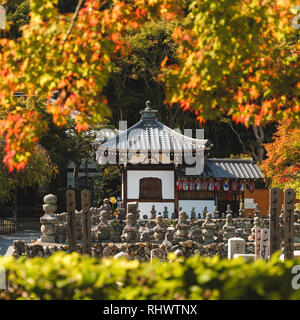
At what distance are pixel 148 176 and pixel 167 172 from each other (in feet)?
2.99

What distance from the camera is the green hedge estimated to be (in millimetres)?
4953

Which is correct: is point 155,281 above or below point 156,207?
above

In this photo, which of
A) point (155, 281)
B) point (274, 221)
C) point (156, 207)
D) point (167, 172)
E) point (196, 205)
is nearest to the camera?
point (155, 281)

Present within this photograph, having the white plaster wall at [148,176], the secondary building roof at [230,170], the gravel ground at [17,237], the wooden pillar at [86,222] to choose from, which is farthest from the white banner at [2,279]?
the secondary building roof at [230,170]

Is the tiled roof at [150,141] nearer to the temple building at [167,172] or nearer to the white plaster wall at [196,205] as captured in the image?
the temple building at [167,172]

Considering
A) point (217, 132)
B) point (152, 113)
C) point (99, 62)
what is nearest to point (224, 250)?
point (99, 62)

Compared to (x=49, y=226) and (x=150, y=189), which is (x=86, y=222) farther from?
(x=150, y=189)

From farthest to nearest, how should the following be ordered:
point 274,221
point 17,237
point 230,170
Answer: point 230,170, point 17,237, point 274,221

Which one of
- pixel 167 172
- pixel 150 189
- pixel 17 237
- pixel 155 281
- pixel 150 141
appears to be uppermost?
pixel 150 141

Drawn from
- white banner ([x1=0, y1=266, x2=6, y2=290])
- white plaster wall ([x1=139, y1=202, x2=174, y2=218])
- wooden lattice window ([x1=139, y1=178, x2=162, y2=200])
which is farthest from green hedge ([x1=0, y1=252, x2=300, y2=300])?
wooden lattice window ([x1=139, y1=178, x2=162, y2=200])

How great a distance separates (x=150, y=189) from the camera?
2330cm

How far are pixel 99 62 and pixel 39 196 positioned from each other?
83.4 feet

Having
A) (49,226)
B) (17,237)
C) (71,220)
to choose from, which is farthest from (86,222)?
(17,237)

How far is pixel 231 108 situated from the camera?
698 cm
